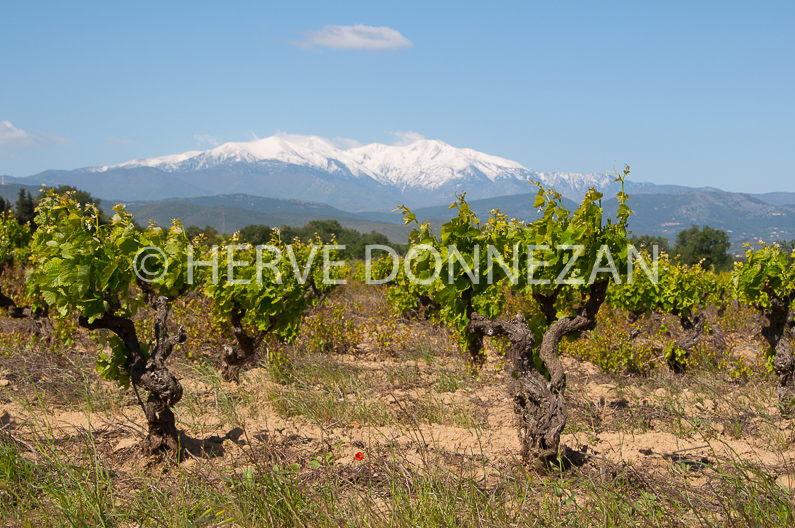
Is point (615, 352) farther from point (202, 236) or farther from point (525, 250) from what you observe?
point (202, 236)

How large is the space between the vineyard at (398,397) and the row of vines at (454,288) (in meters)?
0.02

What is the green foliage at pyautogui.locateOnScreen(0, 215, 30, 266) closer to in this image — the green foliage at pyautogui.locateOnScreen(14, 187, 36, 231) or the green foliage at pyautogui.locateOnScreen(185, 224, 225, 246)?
the green foliage at pyautogui.locateOnScreen(185, 224, 225, 246)

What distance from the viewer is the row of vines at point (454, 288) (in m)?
3.45

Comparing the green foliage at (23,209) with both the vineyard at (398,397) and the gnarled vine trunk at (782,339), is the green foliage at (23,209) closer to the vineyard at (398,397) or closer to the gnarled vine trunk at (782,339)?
the vineyard at (398,397)

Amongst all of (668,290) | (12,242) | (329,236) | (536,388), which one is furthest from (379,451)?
(329,236)

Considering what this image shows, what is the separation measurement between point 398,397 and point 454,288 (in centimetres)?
140

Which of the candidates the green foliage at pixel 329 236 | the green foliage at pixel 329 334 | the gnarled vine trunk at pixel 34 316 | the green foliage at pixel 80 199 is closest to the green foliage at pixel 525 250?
the green foliage at pixel 329 334

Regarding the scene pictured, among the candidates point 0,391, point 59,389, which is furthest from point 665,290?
point 0,391

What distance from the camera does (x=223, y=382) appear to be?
593cm

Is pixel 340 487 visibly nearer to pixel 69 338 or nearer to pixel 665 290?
pixel 69 338

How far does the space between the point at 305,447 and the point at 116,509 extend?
1.37 m

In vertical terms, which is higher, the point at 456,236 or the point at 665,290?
the point at 456,236

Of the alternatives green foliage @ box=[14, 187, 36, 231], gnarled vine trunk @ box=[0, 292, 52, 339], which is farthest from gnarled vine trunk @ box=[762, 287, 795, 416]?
green foliage @ box=[14, 187, 36, 231]

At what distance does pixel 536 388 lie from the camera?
337cm
